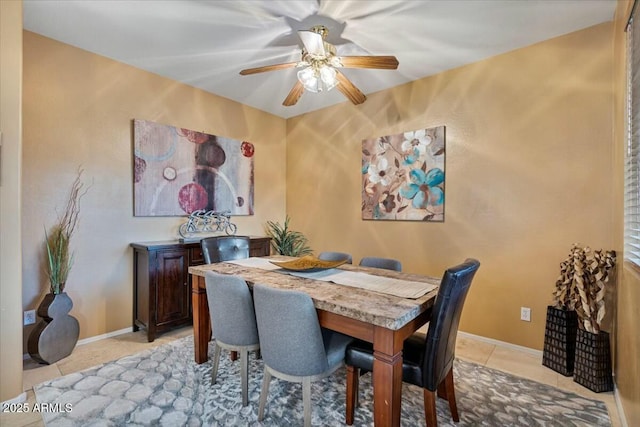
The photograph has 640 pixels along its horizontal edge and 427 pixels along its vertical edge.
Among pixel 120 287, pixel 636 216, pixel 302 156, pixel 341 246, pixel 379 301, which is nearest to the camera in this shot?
pixel 379 301

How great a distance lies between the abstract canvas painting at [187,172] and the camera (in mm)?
3191

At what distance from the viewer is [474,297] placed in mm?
3002

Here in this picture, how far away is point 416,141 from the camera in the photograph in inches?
132

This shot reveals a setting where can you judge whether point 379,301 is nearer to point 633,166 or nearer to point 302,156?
point 633,166

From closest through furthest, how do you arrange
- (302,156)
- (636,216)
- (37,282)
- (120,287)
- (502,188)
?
(636,216) → (37,282) → (502,188) → (120,287) → (302,156)

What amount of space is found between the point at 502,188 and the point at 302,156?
108 inches

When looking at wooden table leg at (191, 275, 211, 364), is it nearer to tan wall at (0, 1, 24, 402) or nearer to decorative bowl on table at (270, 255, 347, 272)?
decorative bowl on table at (270, 255, 347, 272)

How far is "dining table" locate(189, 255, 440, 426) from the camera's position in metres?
1.33

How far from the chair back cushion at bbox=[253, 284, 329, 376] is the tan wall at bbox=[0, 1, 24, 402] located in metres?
1.67

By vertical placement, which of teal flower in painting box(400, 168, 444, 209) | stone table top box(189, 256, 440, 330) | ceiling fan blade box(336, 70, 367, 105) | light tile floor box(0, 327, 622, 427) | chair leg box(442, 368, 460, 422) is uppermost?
ceiling fan blade box(336, 70, 367, 105)

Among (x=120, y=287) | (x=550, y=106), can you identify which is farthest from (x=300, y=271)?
(x=550, y=106)

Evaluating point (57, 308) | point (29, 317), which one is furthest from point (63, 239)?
point (29, 317)

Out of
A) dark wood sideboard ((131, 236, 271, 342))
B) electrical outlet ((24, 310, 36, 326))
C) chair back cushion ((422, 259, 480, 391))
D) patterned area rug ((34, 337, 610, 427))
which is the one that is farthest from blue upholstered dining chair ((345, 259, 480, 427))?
A: electrical outlet ((24, 310, 36, 326))

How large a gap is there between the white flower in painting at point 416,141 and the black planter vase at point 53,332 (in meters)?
3.62
